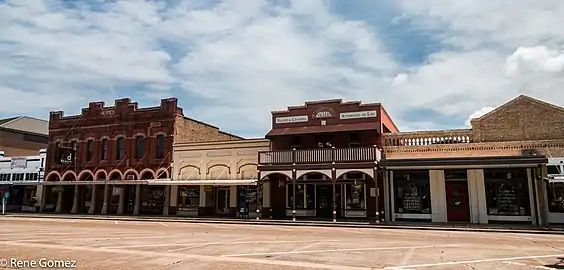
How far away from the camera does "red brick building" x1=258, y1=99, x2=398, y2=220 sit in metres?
25.2

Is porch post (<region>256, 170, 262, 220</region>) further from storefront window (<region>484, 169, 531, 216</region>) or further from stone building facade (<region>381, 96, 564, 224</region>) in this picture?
storefront window (<region>484, 169, 531, 216</region>)

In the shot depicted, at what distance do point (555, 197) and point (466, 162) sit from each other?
4840 millimetres

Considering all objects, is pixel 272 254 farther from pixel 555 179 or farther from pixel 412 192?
pixel 555 179

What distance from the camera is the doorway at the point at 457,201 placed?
24094 mm

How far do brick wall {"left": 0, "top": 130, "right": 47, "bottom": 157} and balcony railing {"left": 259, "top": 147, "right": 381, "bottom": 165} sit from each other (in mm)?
33718

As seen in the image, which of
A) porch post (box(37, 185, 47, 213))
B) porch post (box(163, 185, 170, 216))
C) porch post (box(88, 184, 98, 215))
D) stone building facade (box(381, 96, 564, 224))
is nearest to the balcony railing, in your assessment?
stone building facade (box(381, 96, 564, 224))

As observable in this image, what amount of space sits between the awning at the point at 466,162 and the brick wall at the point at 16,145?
40654mm

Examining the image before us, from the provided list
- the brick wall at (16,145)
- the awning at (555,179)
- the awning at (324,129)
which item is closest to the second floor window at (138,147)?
the awning at (324,129)

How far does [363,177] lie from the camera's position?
26219 mm

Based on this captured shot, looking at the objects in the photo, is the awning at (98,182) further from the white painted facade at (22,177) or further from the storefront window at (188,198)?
the white painted facade at (22,177)

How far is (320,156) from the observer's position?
25719 millimetres

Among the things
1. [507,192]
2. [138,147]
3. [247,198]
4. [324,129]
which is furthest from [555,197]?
[138,147]

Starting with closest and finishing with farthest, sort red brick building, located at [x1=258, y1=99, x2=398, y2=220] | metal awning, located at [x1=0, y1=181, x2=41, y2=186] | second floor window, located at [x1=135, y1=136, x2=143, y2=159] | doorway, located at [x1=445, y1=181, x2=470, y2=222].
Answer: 1. doorway, located at [x1=445, y1=181, x2=470, y2=222]
2. red brick building, located at [x1=258, y1=99, x2=398, y2=220]
3. second floor window, located at [x1=135, y1=136, x2=143, y2=159]
4. metal awning, located at [x1=0, y1=181, x2=41, y2=186]

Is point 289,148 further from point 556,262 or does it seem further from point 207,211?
point 556,262
